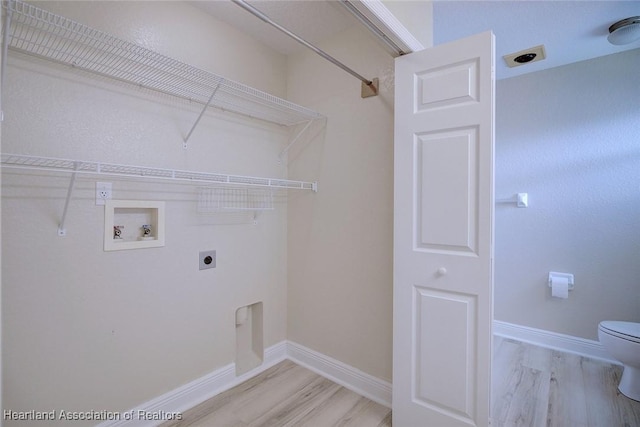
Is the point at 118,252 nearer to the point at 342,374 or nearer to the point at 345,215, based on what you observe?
the point at 345,215

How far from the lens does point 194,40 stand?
186cm

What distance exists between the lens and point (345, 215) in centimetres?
211

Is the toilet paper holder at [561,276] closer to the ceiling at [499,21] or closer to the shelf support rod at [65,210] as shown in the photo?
the ceiling at [499,21]

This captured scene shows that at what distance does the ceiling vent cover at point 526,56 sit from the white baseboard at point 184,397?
2.96 m

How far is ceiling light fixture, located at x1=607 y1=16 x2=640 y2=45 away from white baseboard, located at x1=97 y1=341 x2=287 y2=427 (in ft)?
10.5

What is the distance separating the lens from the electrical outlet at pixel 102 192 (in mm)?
1488

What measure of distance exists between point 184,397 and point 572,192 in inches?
127

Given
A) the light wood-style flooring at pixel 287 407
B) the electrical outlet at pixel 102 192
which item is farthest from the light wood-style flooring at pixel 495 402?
the electrical outlet at pixel 102 192

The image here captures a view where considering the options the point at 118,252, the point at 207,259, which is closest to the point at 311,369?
the point at 207,259

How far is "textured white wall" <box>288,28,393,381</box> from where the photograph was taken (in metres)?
1.92

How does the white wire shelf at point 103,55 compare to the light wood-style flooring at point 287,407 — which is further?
the light wood-style flooring at point 287,407

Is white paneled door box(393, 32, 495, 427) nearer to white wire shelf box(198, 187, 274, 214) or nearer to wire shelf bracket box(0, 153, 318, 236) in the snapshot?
wire shelf bracket box(0, 153, 318, 236)

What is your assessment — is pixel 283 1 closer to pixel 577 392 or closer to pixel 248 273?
pixel 248 273

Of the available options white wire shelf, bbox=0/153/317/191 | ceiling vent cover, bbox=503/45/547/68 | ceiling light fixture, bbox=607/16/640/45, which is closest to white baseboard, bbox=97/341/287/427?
white wire shelf, bbox=0/153/317/191
